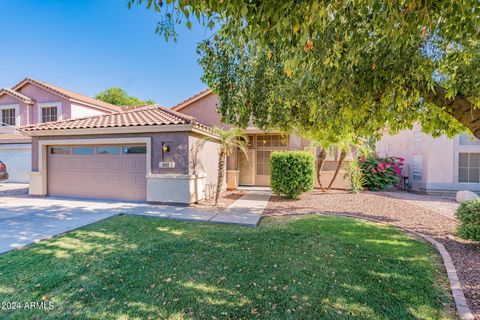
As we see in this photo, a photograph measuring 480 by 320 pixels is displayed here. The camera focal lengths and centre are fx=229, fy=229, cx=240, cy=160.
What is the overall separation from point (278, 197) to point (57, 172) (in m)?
11.3

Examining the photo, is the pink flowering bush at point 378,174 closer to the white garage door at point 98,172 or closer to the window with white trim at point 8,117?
the white garage door at point 98,172

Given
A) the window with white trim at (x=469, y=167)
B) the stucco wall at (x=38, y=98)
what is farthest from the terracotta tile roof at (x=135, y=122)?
the window with white trim at (x=469, y=167)

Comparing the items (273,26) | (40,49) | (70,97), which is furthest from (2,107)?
(273,26)

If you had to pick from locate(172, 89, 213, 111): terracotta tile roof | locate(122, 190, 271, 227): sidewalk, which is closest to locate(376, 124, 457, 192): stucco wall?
locate(122, 190, 271, 227): sidewalk

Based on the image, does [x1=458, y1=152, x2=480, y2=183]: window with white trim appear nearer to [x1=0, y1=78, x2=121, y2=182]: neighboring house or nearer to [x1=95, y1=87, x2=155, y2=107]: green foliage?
[x1=0, y1=78, x2=121, y2=182]: neighboring house

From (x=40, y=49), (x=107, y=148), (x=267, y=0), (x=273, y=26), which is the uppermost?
(x=40, y=49)

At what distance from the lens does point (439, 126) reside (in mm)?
5711

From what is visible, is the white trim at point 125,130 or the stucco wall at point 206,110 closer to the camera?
the white trim at point 125,130

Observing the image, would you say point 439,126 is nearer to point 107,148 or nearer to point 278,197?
point 278,197

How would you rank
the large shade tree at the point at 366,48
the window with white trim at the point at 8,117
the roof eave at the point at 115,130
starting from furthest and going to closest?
the window with white trim at the point at 8,117, the roof eave at the point at 115,130, the large shade tree at the point at 366,48

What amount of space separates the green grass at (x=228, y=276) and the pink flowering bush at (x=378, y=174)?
29.8 feet

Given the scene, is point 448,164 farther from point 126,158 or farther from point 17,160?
point 17,160

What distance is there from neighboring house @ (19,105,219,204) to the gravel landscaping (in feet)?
12.8

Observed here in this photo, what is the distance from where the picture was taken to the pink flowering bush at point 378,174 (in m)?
14.4
